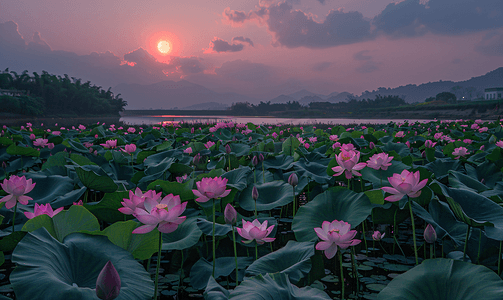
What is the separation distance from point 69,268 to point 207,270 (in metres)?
0.74

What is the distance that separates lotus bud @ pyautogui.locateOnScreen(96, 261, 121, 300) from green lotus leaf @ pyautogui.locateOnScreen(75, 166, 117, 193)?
58.9 inches

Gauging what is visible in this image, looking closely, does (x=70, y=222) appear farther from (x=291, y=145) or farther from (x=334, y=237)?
(x=291, y=145)

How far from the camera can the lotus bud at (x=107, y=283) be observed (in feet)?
2.46

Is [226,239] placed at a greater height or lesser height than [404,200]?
lesser

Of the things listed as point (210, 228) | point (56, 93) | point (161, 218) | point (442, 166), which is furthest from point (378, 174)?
point (56, 93)

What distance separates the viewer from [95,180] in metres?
2.13

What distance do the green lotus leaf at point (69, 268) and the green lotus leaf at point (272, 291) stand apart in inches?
13.7

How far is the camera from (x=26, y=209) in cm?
198

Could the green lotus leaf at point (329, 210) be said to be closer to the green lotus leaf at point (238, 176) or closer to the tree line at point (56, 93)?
the green lotus leaf at point (238, 176)

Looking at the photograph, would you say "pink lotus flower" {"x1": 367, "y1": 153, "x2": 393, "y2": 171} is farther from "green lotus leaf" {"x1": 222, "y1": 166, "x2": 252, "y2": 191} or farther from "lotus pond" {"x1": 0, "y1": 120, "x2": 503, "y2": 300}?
"green lotus leaf" {"x1": 222, "y1": 166, "x2": 252, "y2": 191}

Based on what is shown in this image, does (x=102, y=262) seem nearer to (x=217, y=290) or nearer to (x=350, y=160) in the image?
(x=217, y=290)

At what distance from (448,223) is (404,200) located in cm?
30

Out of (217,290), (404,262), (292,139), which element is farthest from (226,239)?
(292,139)

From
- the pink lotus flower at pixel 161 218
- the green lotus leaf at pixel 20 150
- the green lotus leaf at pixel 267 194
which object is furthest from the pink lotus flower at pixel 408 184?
the green lotus leaf at pixel 20 150
